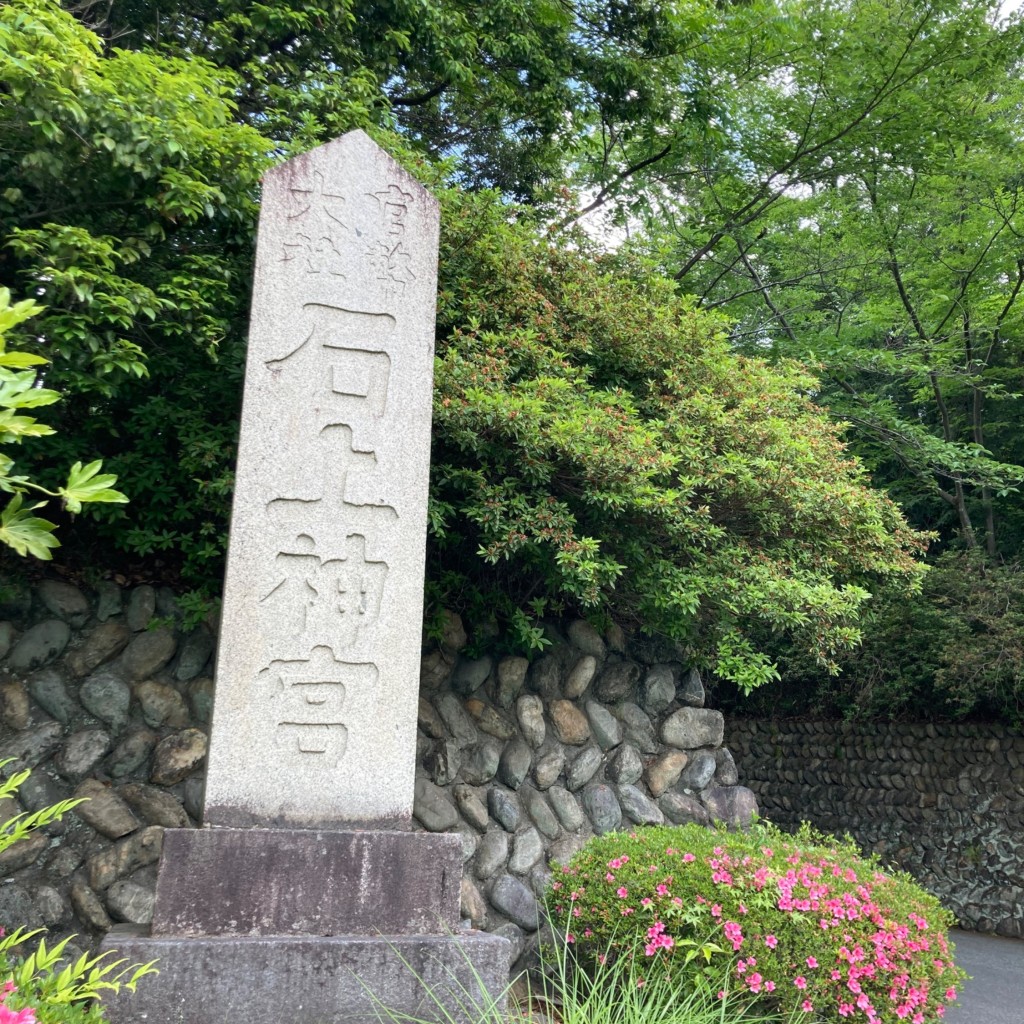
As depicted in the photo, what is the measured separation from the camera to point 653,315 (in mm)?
5762

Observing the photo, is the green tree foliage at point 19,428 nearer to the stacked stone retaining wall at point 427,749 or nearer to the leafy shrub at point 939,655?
the stacked stone retaining wall at point 427,749

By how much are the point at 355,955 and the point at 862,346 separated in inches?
428

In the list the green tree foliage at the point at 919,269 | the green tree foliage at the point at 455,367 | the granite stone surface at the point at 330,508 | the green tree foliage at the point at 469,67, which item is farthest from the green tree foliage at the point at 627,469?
the green tree foliage at the point at 919,269

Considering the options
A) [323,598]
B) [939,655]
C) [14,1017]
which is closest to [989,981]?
[939,655]

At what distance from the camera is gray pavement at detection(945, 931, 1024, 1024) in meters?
5.74

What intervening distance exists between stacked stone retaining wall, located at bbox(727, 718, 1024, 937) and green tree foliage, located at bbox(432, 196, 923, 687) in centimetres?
514

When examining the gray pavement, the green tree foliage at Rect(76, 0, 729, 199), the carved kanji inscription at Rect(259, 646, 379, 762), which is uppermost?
the green tree foliage at Rect(76, 0, 729, 199)

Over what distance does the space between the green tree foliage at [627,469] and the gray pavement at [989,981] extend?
2.17 meters

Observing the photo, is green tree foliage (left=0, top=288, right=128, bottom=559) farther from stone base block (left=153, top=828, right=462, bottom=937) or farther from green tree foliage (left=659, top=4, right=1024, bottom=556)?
green tree foliage (left=659, top=4, right=1024, bottom=556)

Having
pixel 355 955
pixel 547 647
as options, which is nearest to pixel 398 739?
pixel 355 955

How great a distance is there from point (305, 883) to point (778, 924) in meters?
1.99

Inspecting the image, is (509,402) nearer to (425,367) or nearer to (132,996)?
(425,367)

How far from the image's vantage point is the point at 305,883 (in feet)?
9.36

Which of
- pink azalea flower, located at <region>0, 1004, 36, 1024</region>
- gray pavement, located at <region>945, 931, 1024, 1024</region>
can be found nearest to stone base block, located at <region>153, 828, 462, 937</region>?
pink azalea flower, located at <region>0, 1004, 36, 1024</region>
